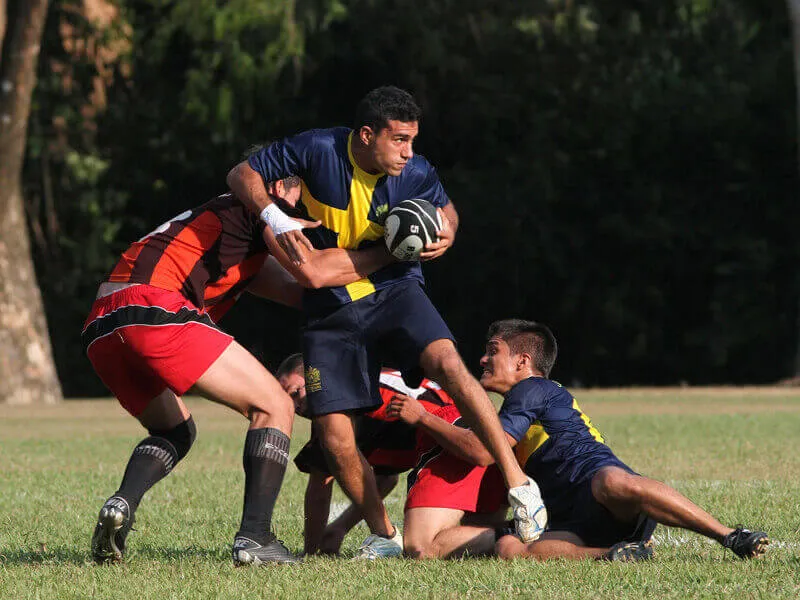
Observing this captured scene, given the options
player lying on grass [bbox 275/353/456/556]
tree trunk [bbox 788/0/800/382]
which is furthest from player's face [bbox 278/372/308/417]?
tree trunk [bbox 788/0/800/382]

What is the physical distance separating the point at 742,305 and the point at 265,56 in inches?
360

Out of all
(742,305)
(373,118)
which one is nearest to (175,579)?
(373,118)

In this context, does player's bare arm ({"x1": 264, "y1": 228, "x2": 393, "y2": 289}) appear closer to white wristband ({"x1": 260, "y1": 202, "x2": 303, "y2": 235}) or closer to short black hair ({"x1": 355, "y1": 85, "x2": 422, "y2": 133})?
white wristband ({"x1": 260, "y1": 202, "x2": 303, "y2": 235})

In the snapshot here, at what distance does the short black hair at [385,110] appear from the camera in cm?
659

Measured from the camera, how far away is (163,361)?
6320 mm

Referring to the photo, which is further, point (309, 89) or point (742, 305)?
point (309, 89)

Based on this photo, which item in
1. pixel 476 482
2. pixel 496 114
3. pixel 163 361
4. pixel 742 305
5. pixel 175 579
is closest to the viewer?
pixel 175 579

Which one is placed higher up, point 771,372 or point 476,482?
point 476,482

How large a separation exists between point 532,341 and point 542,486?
69 cm

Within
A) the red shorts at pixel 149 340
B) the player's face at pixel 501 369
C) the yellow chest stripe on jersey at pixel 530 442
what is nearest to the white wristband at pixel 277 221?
the red shorts at pixel 149 340

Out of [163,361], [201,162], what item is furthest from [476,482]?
[201,162]

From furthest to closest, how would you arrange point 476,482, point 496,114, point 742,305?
1. point 496,114
2. point 742,305
3. point 476,482

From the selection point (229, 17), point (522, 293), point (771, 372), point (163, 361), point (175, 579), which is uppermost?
point (229, 17)

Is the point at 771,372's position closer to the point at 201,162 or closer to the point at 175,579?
the point at 201,162
